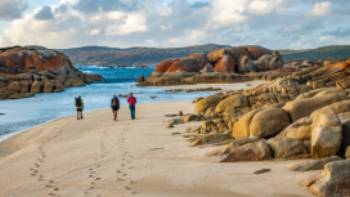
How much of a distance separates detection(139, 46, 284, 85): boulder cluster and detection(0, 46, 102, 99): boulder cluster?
602 inches

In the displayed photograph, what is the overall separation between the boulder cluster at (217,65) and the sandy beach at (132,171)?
58402 mm

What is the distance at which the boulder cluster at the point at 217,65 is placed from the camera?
77938 millimetres

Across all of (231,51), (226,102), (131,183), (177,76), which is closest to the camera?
(131,183)

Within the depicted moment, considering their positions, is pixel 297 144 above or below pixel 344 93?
below

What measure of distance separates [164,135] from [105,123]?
24.7 ft

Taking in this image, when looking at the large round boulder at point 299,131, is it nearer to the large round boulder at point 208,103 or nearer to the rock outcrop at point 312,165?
the rock outcrop at point 312,165

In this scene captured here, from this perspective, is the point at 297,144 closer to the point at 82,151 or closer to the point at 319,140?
the point at 319,140

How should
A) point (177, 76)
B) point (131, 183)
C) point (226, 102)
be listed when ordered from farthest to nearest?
1. point (177, 76)
2. point (226, 102)
3. point (131, 183)

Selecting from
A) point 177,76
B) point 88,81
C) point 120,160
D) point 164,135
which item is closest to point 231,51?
point 177,76

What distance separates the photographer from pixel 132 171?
36.6ft

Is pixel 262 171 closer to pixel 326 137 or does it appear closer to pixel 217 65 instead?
pixel 326 137

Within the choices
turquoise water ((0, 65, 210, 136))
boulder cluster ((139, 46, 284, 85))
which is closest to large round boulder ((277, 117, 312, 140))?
turquoise water ((0, 65, 210, 136))

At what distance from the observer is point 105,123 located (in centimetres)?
2480

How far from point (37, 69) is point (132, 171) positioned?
8240 centimetres
